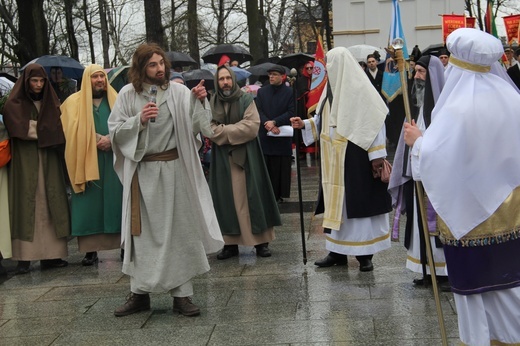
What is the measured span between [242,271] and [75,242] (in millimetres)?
2975

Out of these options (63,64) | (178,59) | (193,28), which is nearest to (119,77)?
(63,64)

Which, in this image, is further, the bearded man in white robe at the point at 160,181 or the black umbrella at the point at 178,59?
the black umbrella at the point at 178,59

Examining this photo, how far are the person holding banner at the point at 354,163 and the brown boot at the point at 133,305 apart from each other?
5.82 ft

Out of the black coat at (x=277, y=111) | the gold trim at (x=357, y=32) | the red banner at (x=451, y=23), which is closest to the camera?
the black coat at (x=277, y=111)

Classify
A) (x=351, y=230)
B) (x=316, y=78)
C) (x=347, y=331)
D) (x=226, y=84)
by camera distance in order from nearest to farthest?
(x=347, y=331)
(x=351, y=230)
(x=226, y=84)
(x=316, y=78)

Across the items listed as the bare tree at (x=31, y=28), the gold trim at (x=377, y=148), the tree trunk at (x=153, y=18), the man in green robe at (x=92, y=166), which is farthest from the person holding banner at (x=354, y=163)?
the bare tree at (x=31, y=28)

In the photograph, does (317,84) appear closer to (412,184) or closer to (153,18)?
(412,184)

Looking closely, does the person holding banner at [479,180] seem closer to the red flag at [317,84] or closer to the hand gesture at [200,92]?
the hand gesture at [200,92]

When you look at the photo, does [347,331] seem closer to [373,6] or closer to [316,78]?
[316,78]

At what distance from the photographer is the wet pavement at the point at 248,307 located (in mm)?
5574

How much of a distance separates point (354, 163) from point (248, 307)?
1.68m

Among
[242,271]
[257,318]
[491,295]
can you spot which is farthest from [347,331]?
[242,271]

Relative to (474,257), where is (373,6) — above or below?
above

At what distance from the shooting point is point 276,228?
970cm
